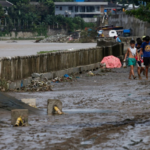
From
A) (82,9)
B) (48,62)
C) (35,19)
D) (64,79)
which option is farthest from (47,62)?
(82,9)

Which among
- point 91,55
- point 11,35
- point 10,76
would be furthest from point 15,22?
point 10,76

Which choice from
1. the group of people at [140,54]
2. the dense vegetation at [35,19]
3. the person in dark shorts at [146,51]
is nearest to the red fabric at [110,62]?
the group of people at [140,54]

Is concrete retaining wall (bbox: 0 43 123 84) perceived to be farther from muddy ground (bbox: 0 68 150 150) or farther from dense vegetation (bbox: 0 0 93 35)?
dense vegetation (bbox: 0 0 93 35)

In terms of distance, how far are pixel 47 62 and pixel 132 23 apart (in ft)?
193

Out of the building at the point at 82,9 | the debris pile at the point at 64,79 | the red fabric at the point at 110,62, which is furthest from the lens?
the building at the point at 82,9

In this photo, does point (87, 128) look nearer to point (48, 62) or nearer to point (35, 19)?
point (48, 62)

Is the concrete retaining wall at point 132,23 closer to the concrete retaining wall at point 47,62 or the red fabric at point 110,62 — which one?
the concrete retaining wall at point 47,62

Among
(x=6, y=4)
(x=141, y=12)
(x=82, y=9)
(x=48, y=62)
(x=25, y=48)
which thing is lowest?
(x=25, y=48)

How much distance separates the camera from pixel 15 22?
378 feet

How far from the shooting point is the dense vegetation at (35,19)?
113000 mm

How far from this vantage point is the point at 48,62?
17.1 m

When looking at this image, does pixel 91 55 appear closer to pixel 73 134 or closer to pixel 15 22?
pixel 73 134

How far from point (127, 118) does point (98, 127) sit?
3.07 ft

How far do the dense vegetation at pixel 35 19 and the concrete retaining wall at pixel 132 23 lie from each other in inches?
1242
